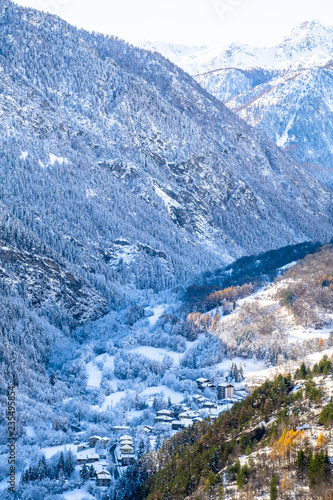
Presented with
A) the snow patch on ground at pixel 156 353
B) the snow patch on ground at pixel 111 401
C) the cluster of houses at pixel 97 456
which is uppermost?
the snow patch on ground at pixel 156 353

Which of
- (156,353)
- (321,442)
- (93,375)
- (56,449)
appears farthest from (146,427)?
(321,442)

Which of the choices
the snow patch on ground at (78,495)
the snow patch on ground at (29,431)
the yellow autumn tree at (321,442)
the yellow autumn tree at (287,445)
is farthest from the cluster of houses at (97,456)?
the yellow autumn tree at (321,442)

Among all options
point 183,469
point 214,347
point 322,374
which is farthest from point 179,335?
point 183,469

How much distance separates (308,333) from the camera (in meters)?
160

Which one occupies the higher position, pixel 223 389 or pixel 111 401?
pixel 223 389

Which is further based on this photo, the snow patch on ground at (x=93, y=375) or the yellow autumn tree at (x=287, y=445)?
the snow patch on ground at (x=93, y=375)

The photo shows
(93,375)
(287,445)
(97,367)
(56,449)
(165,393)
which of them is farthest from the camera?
(97,367)

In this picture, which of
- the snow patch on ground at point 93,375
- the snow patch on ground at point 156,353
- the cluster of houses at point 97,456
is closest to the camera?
the cluster of houses at point 97,456

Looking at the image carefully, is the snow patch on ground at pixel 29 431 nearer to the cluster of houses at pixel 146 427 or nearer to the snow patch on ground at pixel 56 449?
the snow patch on ground at pixel 56 449

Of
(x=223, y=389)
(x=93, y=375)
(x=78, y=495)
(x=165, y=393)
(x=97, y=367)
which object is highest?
(x=97, y=367)

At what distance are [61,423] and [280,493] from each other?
221 feet

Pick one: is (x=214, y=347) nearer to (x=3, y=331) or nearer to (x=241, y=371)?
(x=241, y=371)

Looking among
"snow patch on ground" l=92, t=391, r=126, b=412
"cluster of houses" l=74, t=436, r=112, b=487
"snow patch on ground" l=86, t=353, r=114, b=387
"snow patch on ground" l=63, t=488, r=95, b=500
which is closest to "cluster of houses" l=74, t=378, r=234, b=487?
"cluster of houses" l=74, t=436, r=112, b=487

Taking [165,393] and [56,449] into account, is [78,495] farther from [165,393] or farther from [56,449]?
[165,393]
